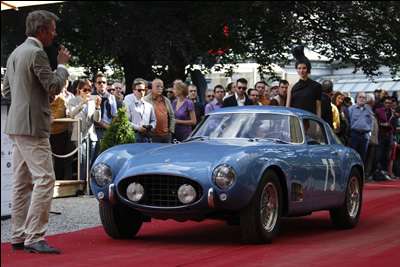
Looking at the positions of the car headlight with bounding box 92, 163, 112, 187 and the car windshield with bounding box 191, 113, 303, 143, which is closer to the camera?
the car headlight with bounding box 92, 163, 112, 187

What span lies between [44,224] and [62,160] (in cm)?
592

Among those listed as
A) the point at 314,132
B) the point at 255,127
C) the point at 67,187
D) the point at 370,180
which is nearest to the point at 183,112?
the point at 67,187

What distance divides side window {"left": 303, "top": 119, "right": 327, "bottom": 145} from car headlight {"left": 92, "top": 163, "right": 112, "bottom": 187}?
Result: 2.18m

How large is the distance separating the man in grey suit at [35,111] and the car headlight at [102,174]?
102 cm

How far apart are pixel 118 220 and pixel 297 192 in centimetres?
170

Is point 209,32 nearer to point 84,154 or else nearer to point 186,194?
point 186,194

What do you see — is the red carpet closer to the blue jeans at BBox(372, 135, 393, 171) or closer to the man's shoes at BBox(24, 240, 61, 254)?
the man's shoes at BBox(24, 240, 61, 254)

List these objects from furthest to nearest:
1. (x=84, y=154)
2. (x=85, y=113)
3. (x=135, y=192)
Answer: (x=84, y=154), (x=85, y=113), (x=135, y=192)

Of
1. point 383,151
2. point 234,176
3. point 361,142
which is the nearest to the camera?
point 234,176

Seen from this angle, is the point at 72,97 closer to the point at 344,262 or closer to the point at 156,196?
the point at 156,196

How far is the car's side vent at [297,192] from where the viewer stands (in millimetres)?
7776

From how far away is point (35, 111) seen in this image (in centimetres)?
650

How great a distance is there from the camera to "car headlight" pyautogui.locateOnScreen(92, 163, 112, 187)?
755cm

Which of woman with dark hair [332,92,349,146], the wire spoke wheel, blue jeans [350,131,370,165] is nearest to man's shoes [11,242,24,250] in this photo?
the wire spoke wheel
